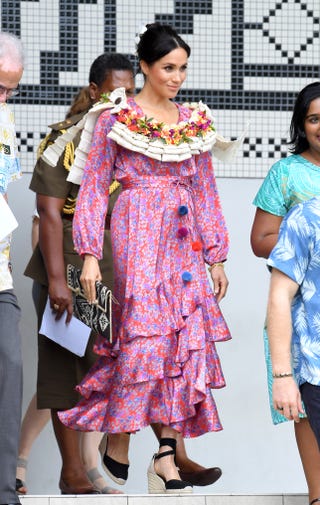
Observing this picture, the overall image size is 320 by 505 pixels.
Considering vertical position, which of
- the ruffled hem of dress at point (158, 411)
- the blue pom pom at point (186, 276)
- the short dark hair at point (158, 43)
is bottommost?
the ruffled hem of dress at point (158, 411)

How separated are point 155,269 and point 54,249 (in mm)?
637

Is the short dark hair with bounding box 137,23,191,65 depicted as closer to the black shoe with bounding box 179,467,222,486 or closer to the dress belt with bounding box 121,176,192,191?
the dress belt with bounding box 121,176,192,191

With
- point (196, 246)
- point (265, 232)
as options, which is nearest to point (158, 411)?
point (196, 246)

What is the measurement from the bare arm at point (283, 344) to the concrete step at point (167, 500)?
1128 mm

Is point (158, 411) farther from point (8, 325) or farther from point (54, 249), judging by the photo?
point (54, 249)

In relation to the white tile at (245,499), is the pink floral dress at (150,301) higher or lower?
higher

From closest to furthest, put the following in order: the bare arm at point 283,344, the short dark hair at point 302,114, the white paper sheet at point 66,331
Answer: the bare arm at point 283,344
the short dark hair at point 302,114
the white paper sheet at point 66,331

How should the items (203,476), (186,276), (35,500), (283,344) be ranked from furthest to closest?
(203,476) → (186,276) → (35,500) → (283,344)

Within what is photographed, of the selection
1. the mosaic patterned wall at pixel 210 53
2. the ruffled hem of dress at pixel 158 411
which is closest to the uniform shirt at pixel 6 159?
the ruffled hem of dress at pixel 158 411

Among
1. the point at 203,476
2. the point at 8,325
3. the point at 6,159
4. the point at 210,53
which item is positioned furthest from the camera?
the point at 210,53

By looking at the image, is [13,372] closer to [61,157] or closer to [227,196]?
[61,157]

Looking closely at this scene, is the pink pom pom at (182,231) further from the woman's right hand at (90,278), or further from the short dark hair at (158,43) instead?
the short dark hair at (158,43)

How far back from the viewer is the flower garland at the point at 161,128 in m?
5.66

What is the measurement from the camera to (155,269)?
5641 mm
